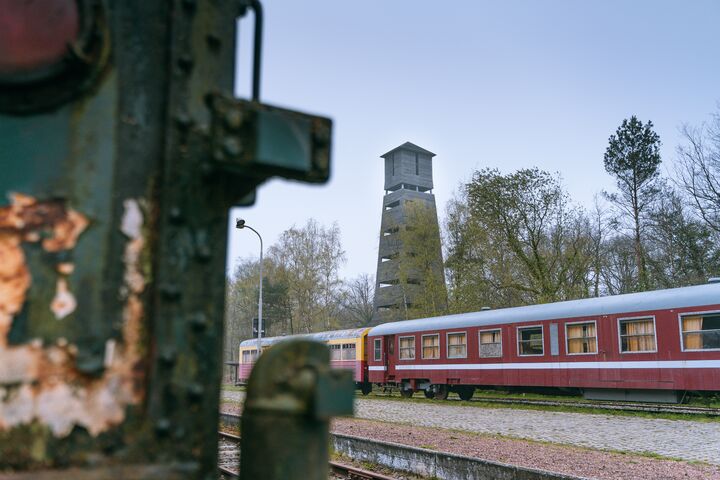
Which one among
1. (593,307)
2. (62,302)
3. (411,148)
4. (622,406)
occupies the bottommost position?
(622,406)

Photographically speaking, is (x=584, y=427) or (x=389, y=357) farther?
(x=389, y=357)

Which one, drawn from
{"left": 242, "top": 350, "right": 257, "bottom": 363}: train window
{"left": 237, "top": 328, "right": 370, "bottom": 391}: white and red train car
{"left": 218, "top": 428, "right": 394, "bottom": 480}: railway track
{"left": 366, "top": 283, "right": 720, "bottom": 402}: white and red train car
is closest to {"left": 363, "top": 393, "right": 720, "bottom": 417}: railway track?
{"left": 366, "top": 283, "right": 720, "bottom": 402}: white and red train car

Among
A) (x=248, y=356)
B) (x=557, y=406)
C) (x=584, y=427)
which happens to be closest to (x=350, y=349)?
(x=248, y=356)

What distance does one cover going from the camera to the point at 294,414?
1.46 meters

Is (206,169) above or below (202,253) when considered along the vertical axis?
above

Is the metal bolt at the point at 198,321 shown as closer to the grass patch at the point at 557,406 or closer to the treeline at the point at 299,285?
the grass patch at the point at 557,406

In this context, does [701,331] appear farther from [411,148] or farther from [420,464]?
[411,148]

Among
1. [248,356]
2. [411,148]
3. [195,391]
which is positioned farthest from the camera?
[411,148]

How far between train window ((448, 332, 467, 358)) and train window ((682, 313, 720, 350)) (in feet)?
26.6

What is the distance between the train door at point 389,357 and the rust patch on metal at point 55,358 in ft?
87.1

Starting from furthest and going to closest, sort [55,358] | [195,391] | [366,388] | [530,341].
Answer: [366,388], [530,341], [195,391], [55,358]

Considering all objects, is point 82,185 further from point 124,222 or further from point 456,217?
point 456,217

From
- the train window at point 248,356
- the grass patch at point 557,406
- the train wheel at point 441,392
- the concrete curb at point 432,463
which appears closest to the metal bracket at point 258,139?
the concrete curb at point 432,463

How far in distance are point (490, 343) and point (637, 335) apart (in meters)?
5.54
